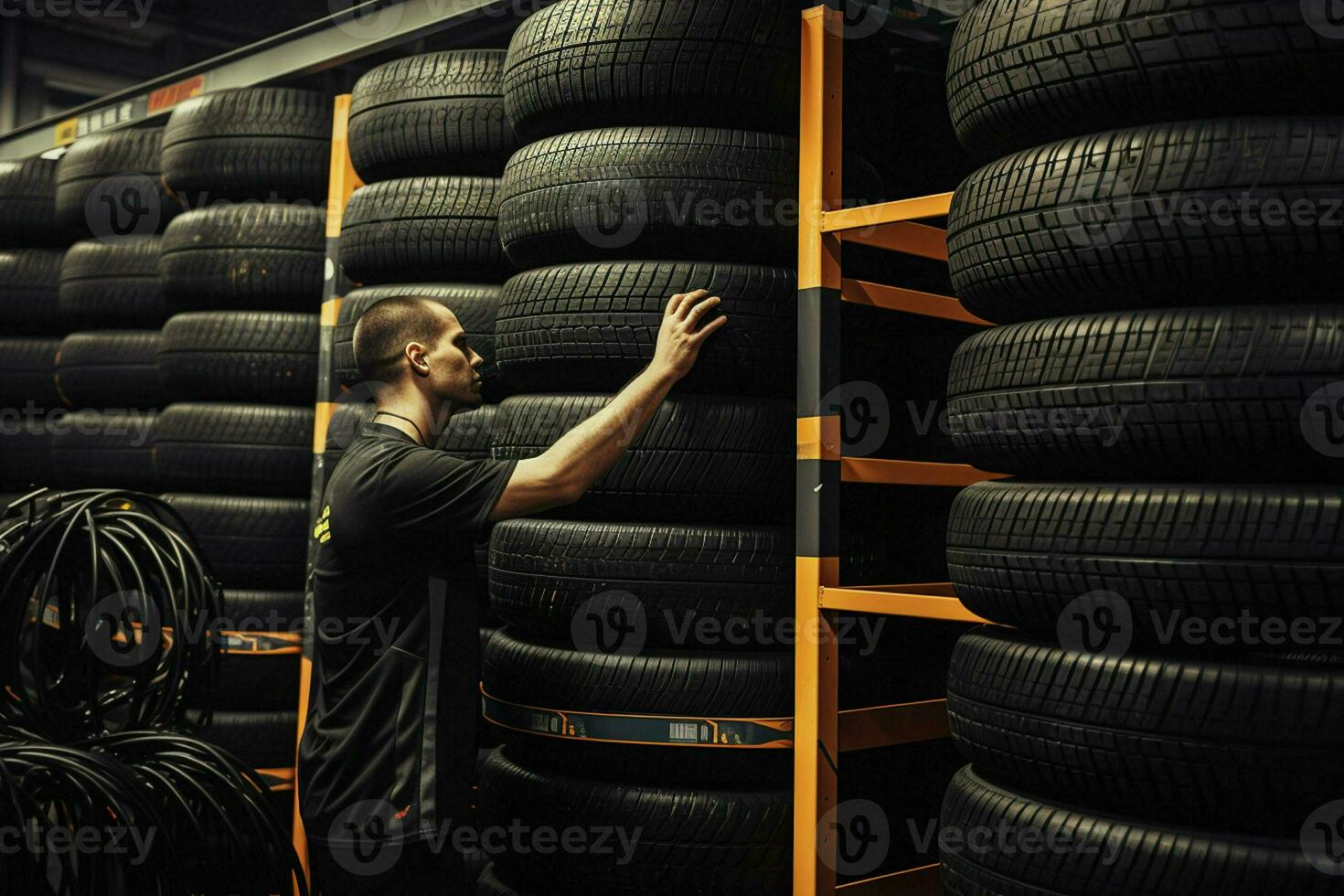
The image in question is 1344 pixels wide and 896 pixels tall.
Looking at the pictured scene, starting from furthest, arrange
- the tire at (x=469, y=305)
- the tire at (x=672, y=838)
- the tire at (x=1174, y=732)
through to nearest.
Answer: the tire at (x=469, y=305) < the tire at (x=672, y=838) < the tire at (x=1174, y=732)

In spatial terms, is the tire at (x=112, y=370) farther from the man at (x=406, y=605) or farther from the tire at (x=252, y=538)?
the man at (x=406, y=605)

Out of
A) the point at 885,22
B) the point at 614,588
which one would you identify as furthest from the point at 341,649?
the point at 885,22

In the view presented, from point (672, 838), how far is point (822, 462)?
999 mm

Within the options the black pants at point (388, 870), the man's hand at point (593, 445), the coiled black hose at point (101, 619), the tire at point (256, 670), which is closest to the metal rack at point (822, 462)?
the man's hand at point (593, 445)

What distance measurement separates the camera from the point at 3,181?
21.6ft

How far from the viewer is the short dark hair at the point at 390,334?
3.22 meters

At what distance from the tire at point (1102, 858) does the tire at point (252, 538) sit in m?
2.96

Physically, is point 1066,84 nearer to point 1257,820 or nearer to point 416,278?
point 1257,820

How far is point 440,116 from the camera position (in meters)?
4.19

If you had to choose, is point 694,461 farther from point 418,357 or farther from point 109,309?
point 109,309

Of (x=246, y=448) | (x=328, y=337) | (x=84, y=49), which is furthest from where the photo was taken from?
(x=84, y=49)

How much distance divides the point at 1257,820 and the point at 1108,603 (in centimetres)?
47

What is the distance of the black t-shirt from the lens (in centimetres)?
301

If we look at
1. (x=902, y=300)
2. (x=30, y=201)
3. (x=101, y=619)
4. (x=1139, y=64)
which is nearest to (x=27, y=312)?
(x=30, y=201)
